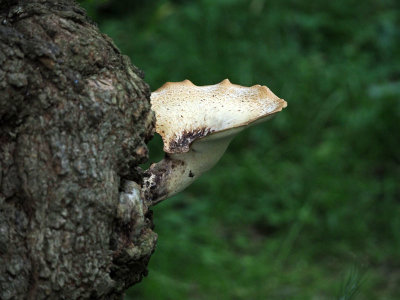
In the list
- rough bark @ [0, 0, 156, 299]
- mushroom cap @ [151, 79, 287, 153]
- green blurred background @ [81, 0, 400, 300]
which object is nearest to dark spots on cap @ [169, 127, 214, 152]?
mushroom cap @ [151, 79, 287, 153]

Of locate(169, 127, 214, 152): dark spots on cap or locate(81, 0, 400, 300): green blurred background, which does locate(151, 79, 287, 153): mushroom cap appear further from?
locate(81, 0, 400, 300): green blurred background

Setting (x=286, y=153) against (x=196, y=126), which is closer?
(x=196, y=126)

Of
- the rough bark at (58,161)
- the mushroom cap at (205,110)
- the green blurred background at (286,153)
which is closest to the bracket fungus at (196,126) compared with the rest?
the mushroom cap at (205,110)

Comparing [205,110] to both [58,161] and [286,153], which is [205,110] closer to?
[58,161]

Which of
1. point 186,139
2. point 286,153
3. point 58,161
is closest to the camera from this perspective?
point 58,161

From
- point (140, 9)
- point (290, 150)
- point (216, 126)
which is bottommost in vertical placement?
point (290, 150)

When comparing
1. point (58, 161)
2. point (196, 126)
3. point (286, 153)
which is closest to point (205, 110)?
point (196, 126)

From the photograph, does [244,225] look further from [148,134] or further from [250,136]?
[148,134]

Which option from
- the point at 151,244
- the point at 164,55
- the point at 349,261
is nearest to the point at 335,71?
the point at 164,55

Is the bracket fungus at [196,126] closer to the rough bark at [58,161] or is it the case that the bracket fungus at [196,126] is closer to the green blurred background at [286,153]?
the rough bark at [58,161]
